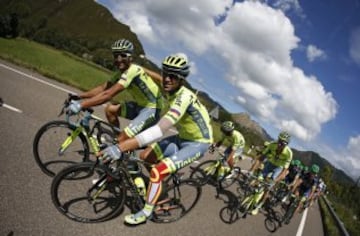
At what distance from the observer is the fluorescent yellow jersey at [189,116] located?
4574 millimetres

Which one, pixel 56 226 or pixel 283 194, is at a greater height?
pixel 283 194

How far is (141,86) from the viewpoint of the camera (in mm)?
5668

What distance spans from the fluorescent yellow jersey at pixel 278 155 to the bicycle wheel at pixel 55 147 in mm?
6307

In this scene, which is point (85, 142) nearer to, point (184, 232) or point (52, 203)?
point (52, 203)

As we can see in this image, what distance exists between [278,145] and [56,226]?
7288 millimetres

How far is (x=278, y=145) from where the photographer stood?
32.0ft

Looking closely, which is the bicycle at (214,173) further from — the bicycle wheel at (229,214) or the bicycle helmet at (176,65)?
the bicycle helmet at (176,65)

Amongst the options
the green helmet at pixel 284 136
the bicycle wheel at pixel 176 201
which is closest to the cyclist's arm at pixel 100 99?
the bicycle wheel at pixel 176 201

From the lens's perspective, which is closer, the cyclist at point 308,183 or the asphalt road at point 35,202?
the asphalt road at point 35,202

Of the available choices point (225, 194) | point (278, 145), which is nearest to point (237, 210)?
point (225, 194)

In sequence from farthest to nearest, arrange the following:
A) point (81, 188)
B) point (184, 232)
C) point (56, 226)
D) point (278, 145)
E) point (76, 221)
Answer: point (278, 145)
point (184, 232)
point (81, 188)
point (76, 221)
point (56, 226)

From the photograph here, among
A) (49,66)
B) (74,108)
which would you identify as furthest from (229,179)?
(49,66)

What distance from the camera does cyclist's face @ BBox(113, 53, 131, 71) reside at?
18.0 ft

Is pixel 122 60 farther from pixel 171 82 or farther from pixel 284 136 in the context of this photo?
pixel 284 136
